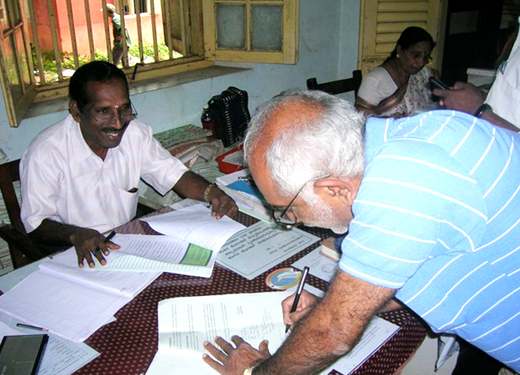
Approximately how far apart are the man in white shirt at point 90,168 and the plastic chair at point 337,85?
120cm

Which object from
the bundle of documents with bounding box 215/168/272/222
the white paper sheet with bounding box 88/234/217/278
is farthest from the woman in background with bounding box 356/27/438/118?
the white paper sheet with bounding box 88/234/217/278

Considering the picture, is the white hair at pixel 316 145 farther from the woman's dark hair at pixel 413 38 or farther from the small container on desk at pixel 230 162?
the woman's dark hair at pixel 413 38

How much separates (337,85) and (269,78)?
29.1 inches

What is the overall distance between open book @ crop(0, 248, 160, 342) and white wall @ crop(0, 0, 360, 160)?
127cm

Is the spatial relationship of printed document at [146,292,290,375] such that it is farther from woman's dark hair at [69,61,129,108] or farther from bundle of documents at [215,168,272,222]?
woman's dark hair at [69,61,129,108]

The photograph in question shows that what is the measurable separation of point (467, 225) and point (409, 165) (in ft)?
0.52

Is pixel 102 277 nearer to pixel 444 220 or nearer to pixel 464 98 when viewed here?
pixel 444 220

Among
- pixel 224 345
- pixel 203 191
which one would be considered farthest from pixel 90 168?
pixel 224 345

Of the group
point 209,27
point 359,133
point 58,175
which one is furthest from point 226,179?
point 209,27

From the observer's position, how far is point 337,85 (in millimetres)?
3143

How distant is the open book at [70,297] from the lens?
1.18 metres

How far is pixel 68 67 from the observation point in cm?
719

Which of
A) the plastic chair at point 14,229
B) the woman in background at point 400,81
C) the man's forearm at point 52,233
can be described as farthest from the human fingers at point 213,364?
the woman in background at point 400,81

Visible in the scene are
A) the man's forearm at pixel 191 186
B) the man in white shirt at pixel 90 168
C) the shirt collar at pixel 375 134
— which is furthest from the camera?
the man's forearm at pixel 191 186
